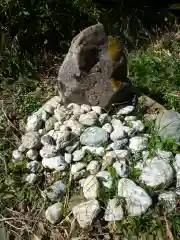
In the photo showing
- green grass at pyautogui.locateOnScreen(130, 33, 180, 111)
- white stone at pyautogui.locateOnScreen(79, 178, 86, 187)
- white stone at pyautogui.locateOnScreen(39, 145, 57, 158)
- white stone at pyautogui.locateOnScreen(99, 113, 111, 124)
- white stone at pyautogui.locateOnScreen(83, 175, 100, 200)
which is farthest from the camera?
green grass at pyautogui.locateOnScreen(130, 33, 180, 111)

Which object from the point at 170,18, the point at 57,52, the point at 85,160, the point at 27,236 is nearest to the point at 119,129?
the point at 85,160

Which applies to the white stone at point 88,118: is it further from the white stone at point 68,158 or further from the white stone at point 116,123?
the white stone at point 68,158

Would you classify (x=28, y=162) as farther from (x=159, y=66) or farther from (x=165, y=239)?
(x=159, y=66)

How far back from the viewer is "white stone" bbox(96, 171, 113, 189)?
2.44 meters

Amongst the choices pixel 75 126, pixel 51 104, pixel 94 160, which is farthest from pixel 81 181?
pixel 51 104

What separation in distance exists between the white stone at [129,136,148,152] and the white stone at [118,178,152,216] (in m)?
0.25

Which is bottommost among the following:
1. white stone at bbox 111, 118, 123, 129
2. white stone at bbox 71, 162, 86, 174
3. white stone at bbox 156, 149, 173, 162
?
white stone at bbox 71, 162, 86, 174

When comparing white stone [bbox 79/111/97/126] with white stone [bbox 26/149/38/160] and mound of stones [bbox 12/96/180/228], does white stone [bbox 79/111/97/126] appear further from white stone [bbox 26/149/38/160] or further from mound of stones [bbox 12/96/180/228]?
white stone [bbox 26/149/38/160]

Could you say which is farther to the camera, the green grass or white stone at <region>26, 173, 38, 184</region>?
the green grass

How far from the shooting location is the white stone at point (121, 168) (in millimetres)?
2459

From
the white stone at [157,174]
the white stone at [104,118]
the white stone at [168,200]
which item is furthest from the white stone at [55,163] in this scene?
the white stone at [168,200]

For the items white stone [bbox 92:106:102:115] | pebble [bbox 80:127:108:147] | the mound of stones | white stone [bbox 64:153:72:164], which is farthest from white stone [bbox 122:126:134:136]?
white stone [bbox 64:153:72:164]

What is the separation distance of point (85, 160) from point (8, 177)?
0.42 metres

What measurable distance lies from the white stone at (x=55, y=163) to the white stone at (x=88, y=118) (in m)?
0.25
